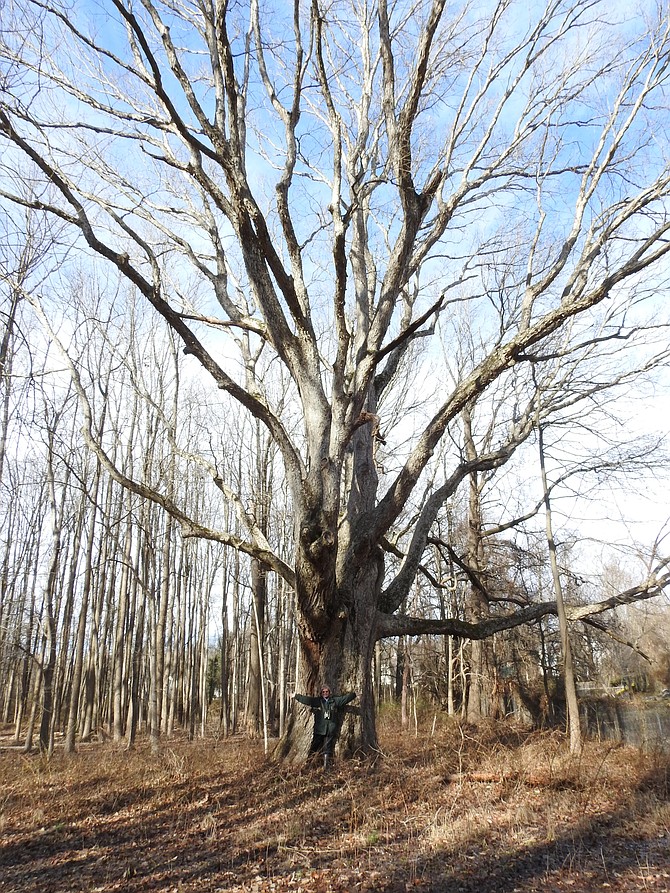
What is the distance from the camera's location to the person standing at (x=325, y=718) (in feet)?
23.3

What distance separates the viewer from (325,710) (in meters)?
7.11

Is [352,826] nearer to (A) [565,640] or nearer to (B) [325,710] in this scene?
(B) [325,710]

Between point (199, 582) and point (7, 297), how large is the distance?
17303mm

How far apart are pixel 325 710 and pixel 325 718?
0.10m

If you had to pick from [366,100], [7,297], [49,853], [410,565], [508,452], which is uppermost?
[366,100]

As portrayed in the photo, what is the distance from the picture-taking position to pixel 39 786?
7.75m

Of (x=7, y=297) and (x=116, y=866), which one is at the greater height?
(x=7, y=297)

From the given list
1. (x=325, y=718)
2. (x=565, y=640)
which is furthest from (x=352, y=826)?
(x=565, y=640)

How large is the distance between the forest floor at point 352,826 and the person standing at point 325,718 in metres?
0.27

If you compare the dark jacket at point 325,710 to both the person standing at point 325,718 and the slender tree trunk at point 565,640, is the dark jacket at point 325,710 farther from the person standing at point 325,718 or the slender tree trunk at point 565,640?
the slender tree trunk at point 565,640

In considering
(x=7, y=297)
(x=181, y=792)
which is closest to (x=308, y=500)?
(x=181, y=792)

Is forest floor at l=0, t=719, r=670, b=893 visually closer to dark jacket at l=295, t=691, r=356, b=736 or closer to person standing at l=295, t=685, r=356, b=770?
person standing at l=295, t=685, r=356, b=770

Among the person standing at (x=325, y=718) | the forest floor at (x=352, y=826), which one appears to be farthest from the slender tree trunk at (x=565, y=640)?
the person standing at (x=325, y=718)

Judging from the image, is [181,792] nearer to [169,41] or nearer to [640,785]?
[640,785]
